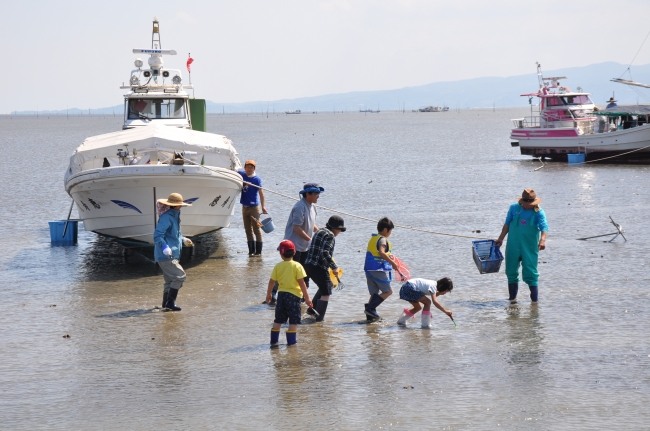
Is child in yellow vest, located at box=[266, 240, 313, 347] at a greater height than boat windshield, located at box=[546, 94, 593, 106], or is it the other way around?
boat windshield, located at box=[546, 94, 593, 106]

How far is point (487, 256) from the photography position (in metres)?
12.3

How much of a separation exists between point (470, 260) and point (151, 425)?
8.91 meters

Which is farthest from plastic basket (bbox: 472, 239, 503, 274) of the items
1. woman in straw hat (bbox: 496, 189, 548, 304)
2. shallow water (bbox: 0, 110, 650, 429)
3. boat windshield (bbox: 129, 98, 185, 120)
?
boat windshield (bbox: 129, 98, 185, 120)

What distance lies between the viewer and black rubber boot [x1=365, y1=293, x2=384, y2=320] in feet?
35.7

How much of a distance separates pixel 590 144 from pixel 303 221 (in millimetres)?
31740

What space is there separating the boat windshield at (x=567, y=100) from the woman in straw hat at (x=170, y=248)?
33979mm

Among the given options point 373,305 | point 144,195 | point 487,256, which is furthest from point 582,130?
point 373,305

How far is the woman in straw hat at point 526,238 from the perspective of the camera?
11.6m

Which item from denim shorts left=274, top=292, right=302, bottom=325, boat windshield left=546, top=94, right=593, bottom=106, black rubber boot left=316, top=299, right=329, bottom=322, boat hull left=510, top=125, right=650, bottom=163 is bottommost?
black rubber boot left=316, top=299, right=329, bottom=322

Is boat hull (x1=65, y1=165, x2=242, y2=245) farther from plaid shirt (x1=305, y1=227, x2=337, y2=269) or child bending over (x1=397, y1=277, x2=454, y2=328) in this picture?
child bending over (x1=397, y1=277, x2=454, y2=328)

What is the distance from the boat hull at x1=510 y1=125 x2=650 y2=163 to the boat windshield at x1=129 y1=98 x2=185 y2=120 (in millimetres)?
23451

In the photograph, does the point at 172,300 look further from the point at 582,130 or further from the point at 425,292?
the point at 582,130

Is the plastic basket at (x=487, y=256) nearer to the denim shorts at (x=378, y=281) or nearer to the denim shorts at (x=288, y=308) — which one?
the denim shorts at (x=378, y=281)

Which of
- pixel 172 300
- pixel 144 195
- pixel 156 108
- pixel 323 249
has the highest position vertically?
pixel 156 108
